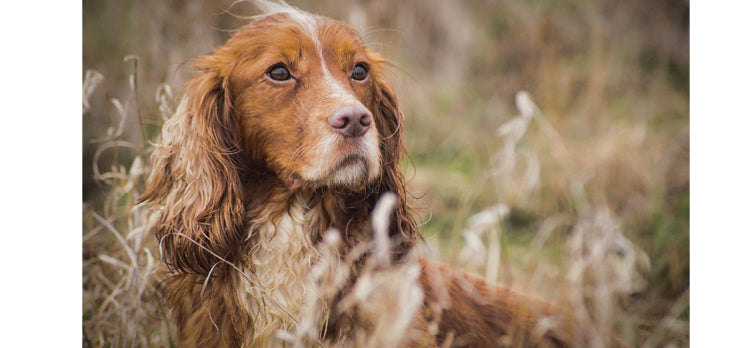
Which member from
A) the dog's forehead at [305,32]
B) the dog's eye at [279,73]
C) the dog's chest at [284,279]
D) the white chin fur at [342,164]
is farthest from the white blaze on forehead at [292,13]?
the dog's chest at [284,279]

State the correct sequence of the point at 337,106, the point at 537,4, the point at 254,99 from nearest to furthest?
the point at 337,106
the point at 254,99
the point at 537,4

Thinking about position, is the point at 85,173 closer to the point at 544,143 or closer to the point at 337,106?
the point at 337,106

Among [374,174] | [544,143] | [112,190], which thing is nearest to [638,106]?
[544,143]

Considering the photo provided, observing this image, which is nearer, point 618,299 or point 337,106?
point 337,106

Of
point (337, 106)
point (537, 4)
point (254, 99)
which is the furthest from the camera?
point (537, 4)

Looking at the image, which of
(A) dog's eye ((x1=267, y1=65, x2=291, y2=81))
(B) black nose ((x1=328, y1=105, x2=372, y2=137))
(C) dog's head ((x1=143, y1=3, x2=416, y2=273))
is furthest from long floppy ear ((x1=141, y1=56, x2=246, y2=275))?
(B) black nose ((x1=328, y1=105, x2=372, y2=137))

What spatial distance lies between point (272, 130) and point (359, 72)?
0.37m

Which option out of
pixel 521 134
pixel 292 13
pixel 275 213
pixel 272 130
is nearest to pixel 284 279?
pixel 275 213

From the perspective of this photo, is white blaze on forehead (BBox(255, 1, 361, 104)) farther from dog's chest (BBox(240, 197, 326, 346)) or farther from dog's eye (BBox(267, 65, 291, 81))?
dog's chest (BBox(240, 197, 326, 346))

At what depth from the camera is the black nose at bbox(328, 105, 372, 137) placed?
1905 millimetres

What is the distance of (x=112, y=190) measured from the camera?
A: 2.59m

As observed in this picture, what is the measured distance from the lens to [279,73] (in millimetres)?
2047

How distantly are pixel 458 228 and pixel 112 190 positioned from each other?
1.45 m

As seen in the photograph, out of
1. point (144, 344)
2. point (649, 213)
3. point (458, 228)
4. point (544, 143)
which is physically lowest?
point (144, 344)
